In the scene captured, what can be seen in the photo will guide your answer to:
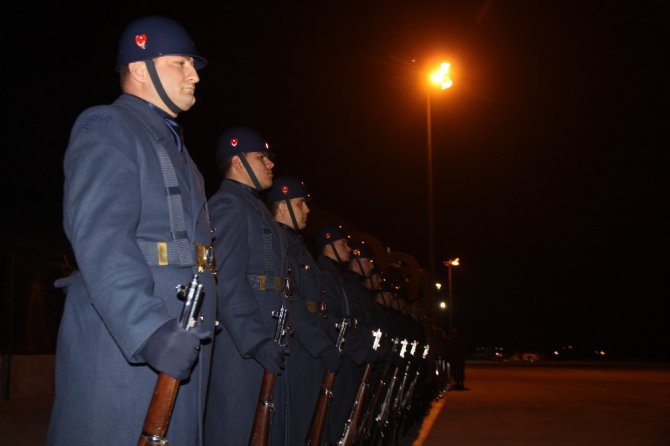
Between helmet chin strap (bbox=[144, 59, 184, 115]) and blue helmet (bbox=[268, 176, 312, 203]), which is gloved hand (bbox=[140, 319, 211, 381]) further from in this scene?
blue helmet (bbox=[268, 176, 312, 203])

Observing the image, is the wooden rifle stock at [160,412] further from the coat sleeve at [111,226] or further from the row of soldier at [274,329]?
the row of soldier at [274,329]

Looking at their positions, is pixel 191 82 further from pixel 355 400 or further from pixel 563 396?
pixel 563 396

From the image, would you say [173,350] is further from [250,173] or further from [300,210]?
[300,210]

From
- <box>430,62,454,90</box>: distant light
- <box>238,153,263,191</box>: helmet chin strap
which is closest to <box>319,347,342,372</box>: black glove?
<box>238,153,263,191</box>: helmet chin strap

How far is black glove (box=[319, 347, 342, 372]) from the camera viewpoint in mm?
5441

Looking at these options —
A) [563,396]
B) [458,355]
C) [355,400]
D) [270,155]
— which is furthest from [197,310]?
[458,355]

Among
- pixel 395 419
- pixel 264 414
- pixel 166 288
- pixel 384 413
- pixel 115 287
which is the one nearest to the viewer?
pixel 115 287

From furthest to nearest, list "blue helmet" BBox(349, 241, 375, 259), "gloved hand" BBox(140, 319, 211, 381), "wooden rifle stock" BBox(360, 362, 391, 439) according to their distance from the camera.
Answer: "blue helmet" BBox(349, 241, 375, 259) < "wooden rifle stock" BBox(360, 362, 391, 439) < "gloved hand" BBox(140, 319, 211, 381)

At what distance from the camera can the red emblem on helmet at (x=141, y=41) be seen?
340 centimetres

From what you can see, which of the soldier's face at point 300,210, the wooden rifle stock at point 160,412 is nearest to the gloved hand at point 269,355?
the wooden rifle stock at point 160,412

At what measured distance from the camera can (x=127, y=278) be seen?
9.09 ft

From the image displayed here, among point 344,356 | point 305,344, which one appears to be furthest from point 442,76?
point 305,344

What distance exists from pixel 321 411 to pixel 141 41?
9.44ft

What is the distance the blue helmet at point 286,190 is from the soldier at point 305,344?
0.34 metres
